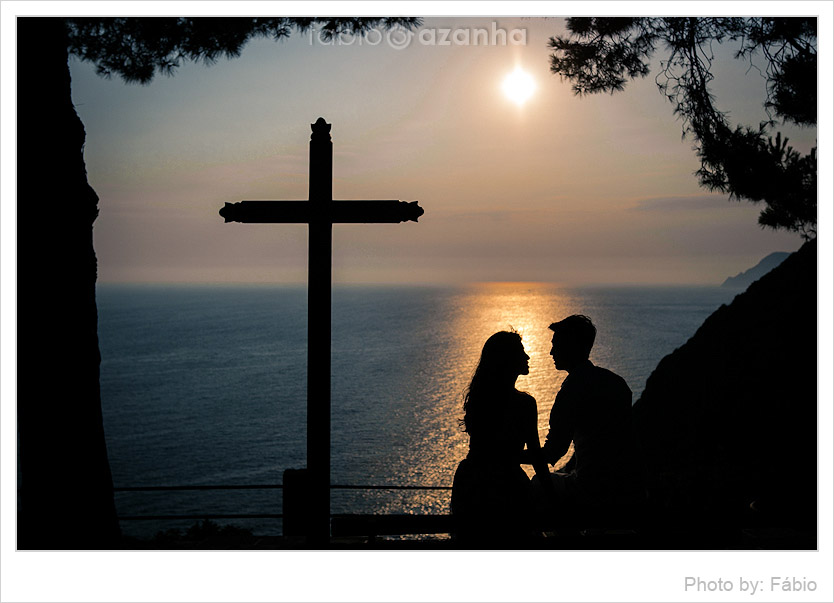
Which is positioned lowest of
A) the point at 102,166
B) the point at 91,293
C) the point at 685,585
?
the point at 685,585

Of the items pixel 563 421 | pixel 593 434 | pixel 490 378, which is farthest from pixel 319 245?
pixel 593 434

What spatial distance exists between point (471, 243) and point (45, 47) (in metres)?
146

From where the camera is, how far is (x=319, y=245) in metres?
4.67

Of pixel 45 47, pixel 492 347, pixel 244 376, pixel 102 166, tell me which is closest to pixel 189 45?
pixel 45 47

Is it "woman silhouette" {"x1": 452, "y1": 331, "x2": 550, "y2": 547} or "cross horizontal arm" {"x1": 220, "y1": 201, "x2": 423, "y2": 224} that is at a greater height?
"cross horizontal arm" {"x1": 220, "y1": 201, "x2": 423, "y2": 224}

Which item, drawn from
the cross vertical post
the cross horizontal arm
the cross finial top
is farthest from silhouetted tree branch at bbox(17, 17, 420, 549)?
the cross finial top

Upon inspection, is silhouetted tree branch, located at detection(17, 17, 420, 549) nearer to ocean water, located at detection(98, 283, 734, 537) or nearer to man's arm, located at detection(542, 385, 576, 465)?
man's arm, located at detection(542, 385, 576, 465)

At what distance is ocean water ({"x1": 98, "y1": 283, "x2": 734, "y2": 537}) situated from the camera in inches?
2376

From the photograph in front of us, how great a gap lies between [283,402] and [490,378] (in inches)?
3236

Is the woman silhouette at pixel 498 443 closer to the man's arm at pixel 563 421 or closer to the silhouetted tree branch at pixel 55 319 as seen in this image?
the man's arm at pixel 563 421

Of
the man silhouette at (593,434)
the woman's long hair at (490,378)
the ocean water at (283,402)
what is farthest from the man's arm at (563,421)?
the ocean water at (283,402)

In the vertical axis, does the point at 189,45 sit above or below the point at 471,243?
below

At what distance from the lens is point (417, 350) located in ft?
392
